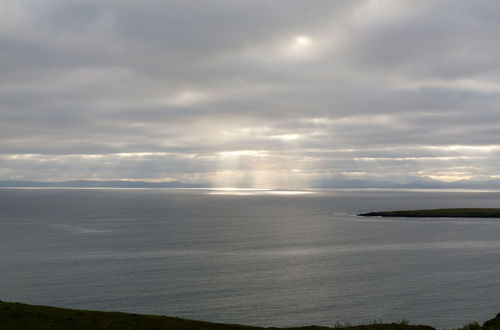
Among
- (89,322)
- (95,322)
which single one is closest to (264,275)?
(95,322)

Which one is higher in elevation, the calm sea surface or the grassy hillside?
the grassy hillside

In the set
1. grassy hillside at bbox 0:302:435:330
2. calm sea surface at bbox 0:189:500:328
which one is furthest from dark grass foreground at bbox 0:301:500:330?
calm sea surface at bbox 0:189:500:328

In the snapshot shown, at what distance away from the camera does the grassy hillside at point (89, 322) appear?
132ft

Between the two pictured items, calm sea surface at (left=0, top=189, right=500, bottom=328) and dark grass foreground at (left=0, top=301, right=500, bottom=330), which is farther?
calm sea surface at (left=0, top=189, right=500, bottom=328)

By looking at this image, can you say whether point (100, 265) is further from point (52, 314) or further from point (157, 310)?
point (52, 314)

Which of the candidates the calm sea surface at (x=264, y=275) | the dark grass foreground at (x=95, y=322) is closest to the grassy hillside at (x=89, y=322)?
the dark grass foreground at (x=95, y=322)

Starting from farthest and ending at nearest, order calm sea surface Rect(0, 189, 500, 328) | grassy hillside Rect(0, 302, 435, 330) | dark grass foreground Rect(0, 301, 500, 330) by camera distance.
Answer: calm sea surface Rect(0, 189, 500, 328), grassy hillside Rect(0, 302, 435, 330), dark grass foreground Rect(0, 301, 500, 330)

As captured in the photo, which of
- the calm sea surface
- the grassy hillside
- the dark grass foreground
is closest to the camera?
the dark grass foreground

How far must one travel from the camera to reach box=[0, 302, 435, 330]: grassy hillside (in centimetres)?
4033

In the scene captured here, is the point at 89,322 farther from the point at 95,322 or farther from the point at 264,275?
the point at 264,275

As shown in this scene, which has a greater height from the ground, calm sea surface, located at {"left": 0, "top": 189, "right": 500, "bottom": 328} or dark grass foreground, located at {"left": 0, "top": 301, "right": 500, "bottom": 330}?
dark grass foreground, located at {"left": 0, "top": 301, "right": 500, "bottom": 330}

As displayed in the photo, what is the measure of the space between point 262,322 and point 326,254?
5842 cm

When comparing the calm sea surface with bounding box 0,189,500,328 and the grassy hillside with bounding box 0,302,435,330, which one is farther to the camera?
the calm sea surface with bounding box 0,189,500,328

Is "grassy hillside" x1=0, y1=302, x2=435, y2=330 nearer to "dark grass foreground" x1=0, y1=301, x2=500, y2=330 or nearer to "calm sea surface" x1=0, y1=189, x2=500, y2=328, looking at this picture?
"dark grass foreground" x1=0, y1=301, x2=500, y2=330
